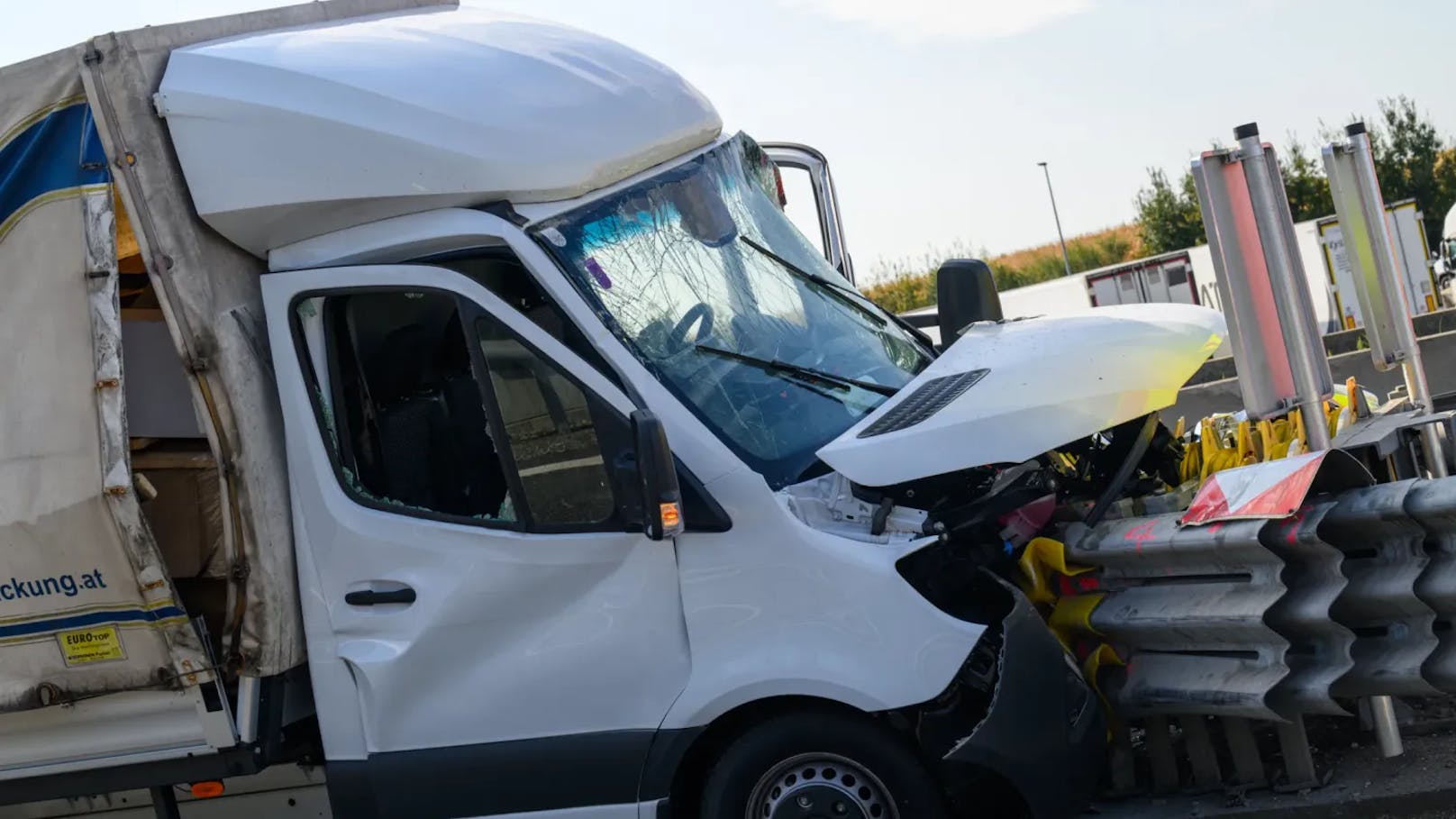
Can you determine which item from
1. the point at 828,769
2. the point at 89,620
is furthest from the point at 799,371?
the point at 89,620

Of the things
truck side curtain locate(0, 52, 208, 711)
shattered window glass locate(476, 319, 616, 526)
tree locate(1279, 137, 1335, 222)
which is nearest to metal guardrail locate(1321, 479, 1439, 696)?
shattered window glass locate(476, 319, 616, 526)

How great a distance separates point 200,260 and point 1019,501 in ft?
9.16

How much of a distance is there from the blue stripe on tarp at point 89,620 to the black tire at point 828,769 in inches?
74.8

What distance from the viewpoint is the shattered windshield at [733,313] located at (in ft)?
15.8

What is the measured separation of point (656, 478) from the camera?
171 inches

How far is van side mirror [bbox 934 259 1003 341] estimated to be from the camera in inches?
243

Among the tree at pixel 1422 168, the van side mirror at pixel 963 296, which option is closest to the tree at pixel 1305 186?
the tree at pixel 1422 168

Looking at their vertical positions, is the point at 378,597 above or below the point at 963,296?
below

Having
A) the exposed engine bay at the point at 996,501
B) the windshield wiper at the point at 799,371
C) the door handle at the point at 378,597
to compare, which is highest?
the windshield wiper at the point at 799,371

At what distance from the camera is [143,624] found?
507 cm

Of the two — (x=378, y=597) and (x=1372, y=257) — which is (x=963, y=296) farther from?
(x=378, y=597)

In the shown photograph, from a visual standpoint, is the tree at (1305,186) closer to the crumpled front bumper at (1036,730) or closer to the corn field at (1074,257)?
the corn field at (1074,257)

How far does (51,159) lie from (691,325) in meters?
2.19

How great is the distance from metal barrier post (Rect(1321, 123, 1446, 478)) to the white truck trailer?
24.2 inches
